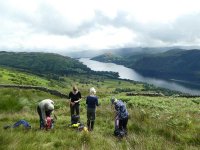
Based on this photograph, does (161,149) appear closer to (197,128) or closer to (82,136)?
(82,136)

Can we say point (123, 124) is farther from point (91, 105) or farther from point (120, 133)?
point (91, 105)

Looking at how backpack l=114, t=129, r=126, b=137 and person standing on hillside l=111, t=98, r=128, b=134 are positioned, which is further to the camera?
person standing on hillside l=111, t=98, r=128, b=134

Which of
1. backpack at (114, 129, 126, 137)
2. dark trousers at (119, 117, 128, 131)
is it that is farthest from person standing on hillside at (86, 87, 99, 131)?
backpack at (114, 129, 126, 137)

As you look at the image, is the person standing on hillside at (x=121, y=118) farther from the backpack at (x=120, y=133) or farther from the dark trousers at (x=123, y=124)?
the backpack at (x=120, y=133)

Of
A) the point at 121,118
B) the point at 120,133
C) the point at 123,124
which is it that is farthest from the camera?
the point at 121,118

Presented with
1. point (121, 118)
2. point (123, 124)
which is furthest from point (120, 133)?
point (121, 118)

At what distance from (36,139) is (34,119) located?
32.5 ft

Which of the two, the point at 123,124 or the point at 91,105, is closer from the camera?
the point at 123,124

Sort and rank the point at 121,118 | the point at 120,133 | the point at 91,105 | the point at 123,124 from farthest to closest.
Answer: the point at 91,105 < the point at 121,118 < the point at 123,124 < the point at 120,133

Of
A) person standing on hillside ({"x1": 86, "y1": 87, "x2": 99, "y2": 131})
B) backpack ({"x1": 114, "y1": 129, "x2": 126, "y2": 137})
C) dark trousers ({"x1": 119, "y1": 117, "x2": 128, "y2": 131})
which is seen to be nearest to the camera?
backpack ({"x1": 114, "y1": 129, "x2": 126, "y2": 137})

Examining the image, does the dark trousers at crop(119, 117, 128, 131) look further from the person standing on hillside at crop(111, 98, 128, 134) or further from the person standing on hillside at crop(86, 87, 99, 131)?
the person standing on hillside at crop(86, 87, 99, 131)

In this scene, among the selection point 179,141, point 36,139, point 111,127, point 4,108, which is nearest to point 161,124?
point 179,141

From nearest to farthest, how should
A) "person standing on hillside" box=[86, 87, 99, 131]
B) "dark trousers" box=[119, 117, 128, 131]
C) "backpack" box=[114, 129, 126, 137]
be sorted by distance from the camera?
"backpack" box=[114, 129, 126, 137], "dark trousers" box=[119, 117, 128, 131], "person standing on hillside" box=[86, 87, 99, 131]

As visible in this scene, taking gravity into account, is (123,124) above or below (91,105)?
below
